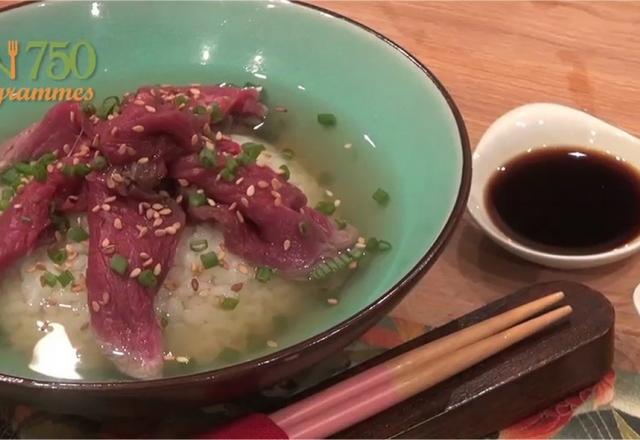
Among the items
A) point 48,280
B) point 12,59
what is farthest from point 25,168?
point 12,59

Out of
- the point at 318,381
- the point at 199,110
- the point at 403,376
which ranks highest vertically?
the point at 199,110

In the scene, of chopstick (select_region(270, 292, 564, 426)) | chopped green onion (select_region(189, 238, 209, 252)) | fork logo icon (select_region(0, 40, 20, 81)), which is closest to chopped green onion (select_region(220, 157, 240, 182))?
chopped green onion (select_region(189, 238, 209, 252))

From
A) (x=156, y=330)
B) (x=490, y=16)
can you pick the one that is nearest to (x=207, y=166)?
(x=156, y=330)

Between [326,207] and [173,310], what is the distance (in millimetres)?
391

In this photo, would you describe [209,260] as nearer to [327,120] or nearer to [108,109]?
[108,109]

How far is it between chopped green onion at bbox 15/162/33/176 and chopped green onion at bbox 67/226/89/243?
165 millimetres

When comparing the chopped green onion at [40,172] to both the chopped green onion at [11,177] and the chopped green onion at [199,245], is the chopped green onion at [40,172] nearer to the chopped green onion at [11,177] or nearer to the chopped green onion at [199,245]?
the chopped green onion at [11,177]

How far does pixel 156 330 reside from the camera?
51.0 inches

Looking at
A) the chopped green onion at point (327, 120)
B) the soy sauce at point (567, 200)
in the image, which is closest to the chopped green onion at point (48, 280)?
the chopped green onion at point (327, 120)

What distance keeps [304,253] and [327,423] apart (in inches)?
14.7

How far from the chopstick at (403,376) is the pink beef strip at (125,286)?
10.1 inches

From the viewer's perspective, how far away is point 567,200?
1.65m

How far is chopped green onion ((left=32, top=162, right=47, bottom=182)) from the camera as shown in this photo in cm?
144

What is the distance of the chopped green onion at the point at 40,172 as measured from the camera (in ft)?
4.72
